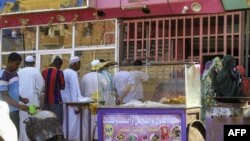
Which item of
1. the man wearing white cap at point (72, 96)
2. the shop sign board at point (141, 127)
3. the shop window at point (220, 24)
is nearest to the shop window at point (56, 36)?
the man wearing white cap at point (72, 96)

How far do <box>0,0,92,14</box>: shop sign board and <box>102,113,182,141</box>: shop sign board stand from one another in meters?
5.63

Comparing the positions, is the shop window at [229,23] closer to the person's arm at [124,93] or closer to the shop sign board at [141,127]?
the person's arm at [124,93]

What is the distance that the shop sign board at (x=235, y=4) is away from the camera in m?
10.8

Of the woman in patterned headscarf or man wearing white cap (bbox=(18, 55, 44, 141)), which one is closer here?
the woman in patterned headscarf

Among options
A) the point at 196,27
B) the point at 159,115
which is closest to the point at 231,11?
the point at 196,27

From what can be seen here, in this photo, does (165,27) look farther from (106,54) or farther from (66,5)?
(66,5)

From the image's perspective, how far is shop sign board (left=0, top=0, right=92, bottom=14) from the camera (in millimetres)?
12781

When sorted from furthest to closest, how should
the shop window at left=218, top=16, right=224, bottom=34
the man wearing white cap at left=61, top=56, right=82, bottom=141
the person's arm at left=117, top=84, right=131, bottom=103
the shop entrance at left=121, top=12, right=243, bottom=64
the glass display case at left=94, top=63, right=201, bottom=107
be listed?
1. the shop window at left=218, top=16, right=224, bottom=34
2. the shop entrance at left=121, top=12, right=243, bottom=64
3. the man wearing white cap at left=61, top=56, right=82, bottom=141
4. the person's arm at left=117, top=84, right=131, bottom=103
5. the glass display case at left=94, top=63, right=201, bottom=107

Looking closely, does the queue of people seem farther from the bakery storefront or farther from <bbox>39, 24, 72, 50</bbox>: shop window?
<bbox>39, 24, 72, 50</bbox>: shop window

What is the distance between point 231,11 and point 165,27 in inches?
64.8

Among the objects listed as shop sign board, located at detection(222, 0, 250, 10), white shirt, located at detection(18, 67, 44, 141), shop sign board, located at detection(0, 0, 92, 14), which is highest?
shop sign board, located at detection(0, 0, 92, 14)

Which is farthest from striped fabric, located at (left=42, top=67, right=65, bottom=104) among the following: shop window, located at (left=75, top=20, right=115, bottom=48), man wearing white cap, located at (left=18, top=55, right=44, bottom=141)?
shop window, located at (left=75, top=20, right=115, bottom=48)

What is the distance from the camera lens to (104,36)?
41.6 ft

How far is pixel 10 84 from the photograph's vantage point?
775 centimetres
